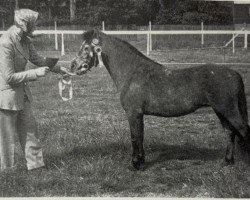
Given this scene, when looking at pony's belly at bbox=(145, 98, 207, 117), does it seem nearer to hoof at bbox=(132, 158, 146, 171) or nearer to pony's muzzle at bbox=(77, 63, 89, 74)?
hoof at bbox=(132, 158, 146, 171)

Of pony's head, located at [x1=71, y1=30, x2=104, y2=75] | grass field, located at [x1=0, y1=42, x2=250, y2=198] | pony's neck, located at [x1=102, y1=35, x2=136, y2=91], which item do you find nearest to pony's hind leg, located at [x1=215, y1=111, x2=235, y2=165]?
grass field, located at [x1=0, y1=42, x2=250, y2=198]

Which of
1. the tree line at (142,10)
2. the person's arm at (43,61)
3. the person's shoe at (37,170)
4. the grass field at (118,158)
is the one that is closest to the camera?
the grass field at (118,158)

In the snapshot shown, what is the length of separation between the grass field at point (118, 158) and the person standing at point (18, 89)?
0.78ft

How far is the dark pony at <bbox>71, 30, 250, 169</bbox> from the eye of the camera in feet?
15.1

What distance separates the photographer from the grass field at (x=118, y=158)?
4402 mm

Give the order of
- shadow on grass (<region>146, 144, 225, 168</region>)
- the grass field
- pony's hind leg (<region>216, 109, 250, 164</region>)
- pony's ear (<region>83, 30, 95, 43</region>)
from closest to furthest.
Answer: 1. the grass field
2. pony's hind leg (<region>216, 109, 250, 164</region>)
3. pony's ear (<region>83, 30, 95, 43</region>)
4. shadow on grass (<region>146, 144, 225, 168</region>)

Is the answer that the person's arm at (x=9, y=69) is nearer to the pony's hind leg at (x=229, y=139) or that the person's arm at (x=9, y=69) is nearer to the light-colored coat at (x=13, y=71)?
the light-colored coat at (x=13, y=71)

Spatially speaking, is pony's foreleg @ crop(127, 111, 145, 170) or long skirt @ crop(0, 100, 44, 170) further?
pony's foreleg @ crop(127, 111, 145, 170)

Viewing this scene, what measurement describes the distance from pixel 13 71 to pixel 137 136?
159 cm

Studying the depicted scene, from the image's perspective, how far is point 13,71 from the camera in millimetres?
4480

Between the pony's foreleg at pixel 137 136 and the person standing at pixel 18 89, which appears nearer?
the person standing at pixel 18 89

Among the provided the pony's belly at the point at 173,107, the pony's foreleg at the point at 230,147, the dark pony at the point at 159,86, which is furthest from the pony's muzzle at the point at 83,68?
the pony's foreleg at the point at 230,147

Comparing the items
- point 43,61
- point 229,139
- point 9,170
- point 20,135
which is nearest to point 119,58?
point 43,61

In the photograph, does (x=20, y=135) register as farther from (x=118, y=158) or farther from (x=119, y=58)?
(x=119, y=58)
